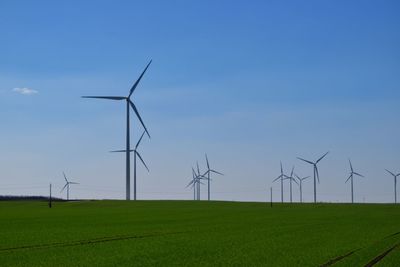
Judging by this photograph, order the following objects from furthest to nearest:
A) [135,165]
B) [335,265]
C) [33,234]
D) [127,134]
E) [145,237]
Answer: [135,165]
[127,134]
[33,234]
[145,237]
[335,265]

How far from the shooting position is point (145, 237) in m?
38.0

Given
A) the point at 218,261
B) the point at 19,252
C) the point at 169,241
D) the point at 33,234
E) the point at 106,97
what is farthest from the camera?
the point at 106,97

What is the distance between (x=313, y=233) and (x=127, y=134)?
5276cm

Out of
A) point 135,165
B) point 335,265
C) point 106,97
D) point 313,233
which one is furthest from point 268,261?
point 135,165

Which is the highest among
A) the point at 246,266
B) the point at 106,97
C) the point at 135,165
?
the point at 106,97

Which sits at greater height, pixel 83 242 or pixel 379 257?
pixel 83 242

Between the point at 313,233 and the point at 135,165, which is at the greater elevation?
the point at 135,165

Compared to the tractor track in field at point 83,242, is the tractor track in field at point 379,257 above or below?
below

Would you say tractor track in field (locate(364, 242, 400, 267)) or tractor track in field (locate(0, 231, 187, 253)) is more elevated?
tractor track in field (locate(0, 231, 187, 253))

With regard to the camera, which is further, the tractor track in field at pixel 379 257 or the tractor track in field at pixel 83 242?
the tractor track in field at pixel 83 242

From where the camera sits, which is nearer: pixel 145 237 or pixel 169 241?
pixel 169 241

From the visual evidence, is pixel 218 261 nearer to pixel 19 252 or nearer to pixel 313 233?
pixel 19 252

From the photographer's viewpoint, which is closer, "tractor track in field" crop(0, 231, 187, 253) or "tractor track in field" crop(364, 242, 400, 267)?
"tractor track in field" crop(364, 242, 400, 267)

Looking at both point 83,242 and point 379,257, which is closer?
point 379,257
